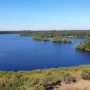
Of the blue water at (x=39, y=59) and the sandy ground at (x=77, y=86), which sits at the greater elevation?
the sandy ground at (x=77, y=86)

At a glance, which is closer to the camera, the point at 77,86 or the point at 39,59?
the point at 77,86

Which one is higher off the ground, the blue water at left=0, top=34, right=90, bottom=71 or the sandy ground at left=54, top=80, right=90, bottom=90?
the sandy ground at left=54, top=80, right=90, bottom=90

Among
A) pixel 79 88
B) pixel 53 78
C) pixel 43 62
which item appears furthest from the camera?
pixel 43 62

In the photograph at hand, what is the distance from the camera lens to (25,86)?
14.0 m

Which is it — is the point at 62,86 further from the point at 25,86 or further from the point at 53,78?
the point at 25,86

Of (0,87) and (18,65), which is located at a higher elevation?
(0,87)

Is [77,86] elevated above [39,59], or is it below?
above

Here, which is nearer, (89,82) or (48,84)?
(48,84)

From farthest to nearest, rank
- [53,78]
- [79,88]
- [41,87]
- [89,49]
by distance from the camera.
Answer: [89,49]
[53,78]
[79,88]
[41,87]

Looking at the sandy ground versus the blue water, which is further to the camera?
the blue water

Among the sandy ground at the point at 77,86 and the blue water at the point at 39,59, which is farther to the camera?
the blue water at the point at 39,59

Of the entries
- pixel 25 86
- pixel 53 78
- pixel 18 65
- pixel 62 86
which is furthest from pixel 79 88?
pixel 18 65

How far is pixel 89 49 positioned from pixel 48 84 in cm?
6230

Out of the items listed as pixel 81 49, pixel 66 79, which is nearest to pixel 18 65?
pixel 66 79
